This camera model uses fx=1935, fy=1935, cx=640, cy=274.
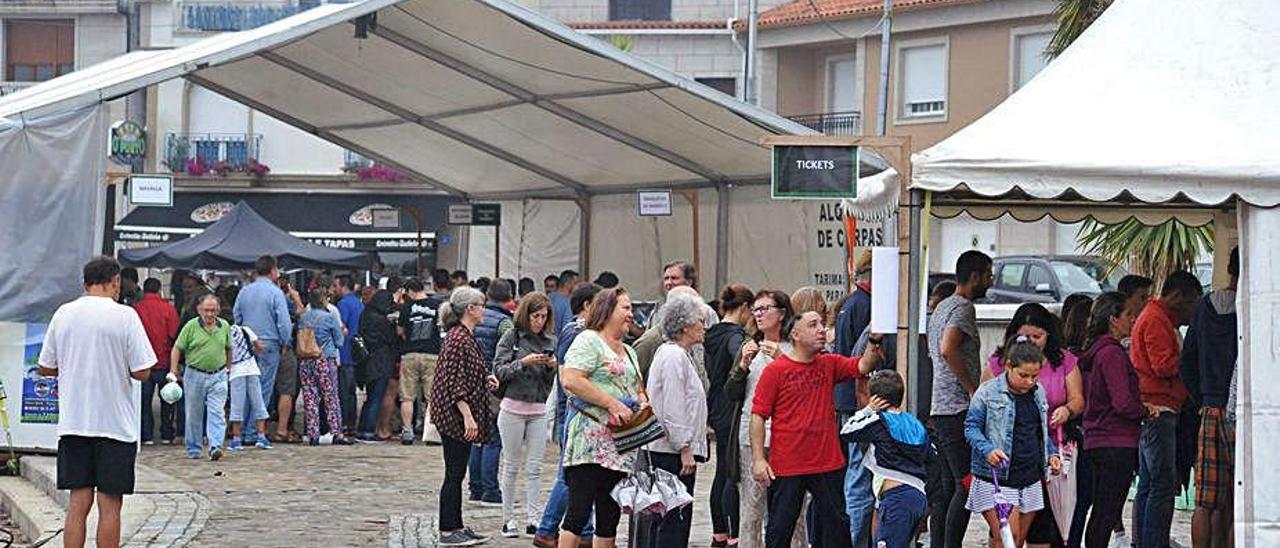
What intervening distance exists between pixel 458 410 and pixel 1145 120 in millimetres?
4728

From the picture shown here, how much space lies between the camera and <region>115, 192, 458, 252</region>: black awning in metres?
46.1

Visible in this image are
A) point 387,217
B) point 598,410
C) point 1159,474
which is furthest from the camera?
point 387,217

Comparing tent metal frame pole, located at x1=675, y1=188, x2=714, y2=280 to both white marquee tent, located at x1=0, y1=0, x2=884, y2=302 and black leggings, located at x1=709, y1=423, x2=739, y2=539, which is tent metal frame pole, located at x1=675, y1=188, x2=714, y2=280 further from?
black leggings, located at x1=709, y1=423, x2=739, y2=539

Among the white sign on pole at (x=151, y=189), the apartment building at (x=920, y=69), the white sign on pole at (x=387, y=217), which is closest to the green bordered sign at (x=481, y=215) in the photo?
the white sign on pole at (x=151, y=189)

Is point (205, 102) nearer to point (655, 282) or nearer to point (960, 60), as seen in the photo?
point (960, 60)

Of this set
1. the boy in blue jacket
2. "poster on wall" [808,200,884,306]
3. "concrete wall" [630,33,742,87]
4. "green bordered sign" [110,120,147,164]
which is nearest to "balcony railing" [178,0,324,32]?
"green bordered sign" [110,120,147,164]

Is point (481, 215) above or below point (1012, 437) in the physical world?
above

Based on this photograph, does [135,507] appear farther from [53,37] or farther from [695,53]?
[53,37]

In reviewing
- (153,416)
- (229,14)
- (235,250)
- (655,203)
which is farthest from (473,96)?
(229,14)

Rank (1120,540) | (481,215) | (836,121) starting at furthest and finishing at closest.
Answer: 1. (836,121)
2. (481,215)
3. (1120,540)

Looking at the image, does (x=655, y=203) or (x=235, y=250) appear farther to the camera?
A: (x=235, y=250)

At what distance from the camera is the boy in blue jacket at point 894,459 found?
32.9 feet

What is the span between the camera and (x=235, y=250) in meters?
26.1

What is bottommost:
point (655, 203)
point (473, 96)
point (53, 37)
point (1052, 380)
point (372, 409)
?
point (372, 409)
